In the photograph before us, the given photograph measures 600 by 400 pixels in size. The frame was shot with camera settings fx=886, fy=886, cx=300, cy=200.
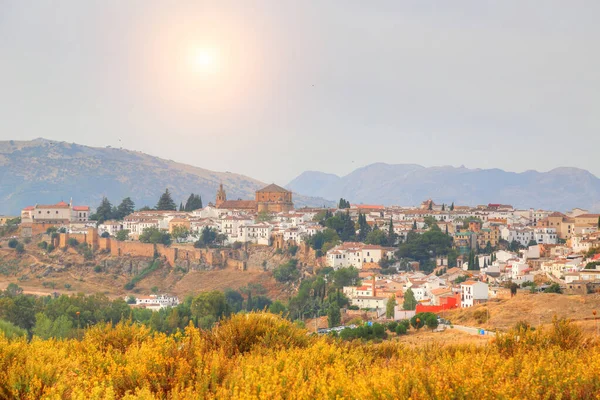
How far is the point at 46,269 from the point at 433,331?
43634 mm

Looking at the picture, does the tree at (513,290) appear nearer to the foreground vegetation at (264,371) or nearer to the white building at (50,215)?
the foreground vegetation at (264,371)

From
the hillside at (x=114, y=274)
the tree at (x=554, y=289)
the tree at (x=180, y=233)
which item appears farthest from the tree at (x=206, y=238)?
the tree at (x=554, y=289)

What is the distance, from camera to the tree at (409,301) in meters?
38.6

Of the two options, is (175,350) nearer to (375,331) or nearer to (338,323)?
(375,331)

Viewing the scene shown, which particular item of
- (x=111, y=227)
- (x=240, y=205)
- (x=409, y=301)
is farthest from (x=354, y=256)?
(x=240, y=205)

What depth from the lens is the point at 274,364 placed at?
10.2 m

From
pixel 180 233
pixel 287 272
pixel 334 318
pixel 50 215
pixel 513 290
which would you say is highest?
pixel 50 215

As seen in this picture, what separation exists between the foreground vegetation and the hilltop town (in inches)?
1005

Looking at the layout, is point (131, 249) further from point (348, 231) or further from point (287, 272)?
point (348, 231)

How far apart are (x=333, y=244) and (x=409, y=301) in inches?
755

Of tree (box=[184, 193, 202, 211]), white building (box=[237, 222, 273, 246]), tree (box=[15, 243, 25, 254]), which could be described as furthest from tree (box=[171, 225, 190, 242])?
tree (box=[15, 243, 25, 254])

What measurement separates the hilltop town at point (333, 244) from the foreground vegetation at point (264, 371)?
25.5 m

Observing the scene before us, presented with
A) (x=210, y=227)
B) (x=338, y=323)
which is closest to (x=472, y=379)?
(x=338, y=323)

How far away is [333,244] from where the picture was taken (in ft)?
191
